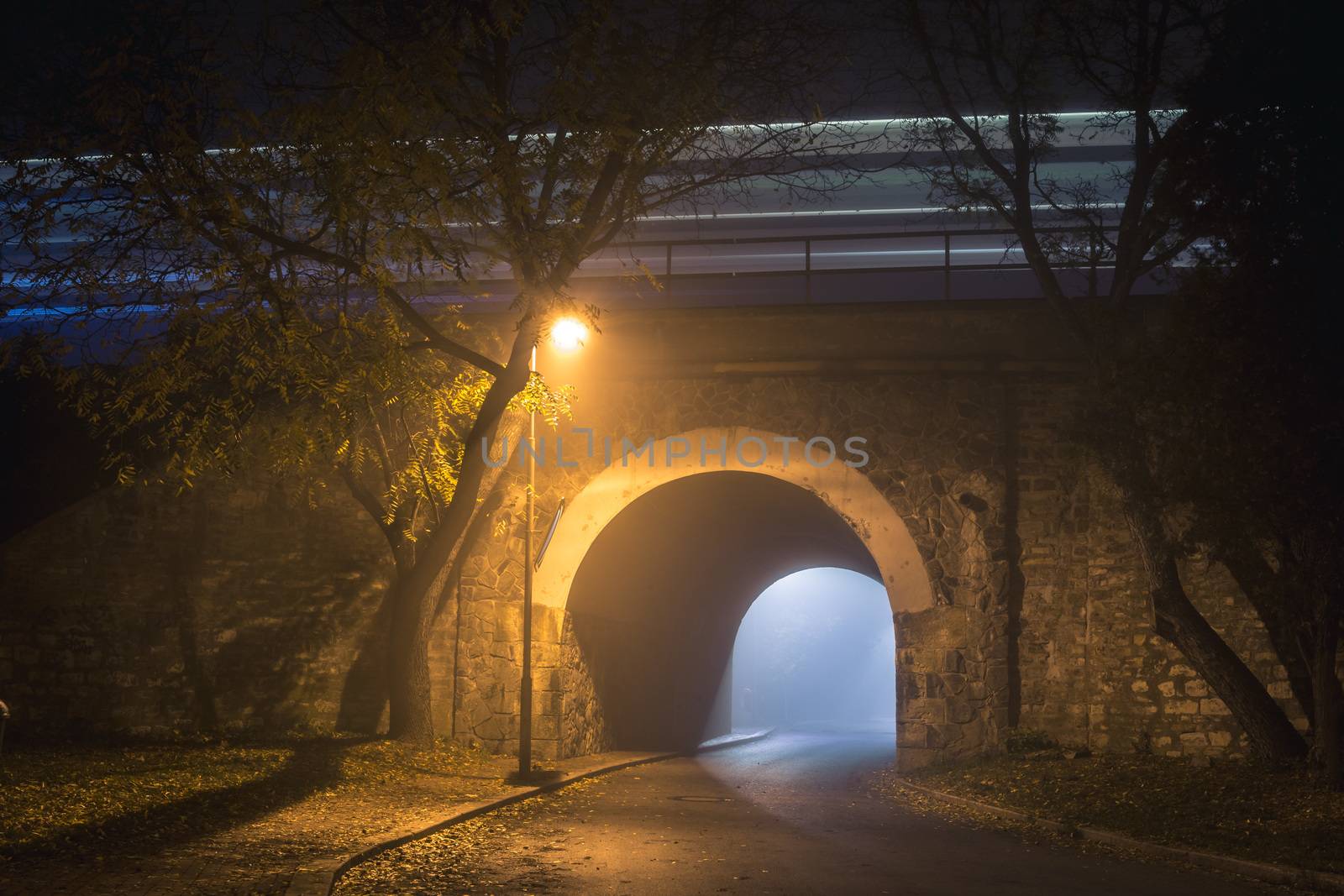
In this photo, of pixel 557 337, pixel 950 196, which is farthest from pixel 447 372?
pixel 950 196

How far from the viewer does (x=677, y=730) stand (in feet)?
64.6

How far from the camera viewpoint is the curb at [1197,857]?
25.3 feet

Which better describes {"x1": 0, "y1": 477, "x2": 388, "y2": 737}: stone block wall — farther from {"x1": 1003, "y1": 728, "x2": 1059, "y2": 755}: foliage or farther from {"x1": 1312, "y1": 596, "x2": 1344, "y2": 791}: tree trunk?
{"x1": 1312, "y1": 596, "x2": 1344, "y2": 791}: tree trunk

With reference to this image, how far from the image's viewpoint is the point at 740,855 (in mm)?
8508

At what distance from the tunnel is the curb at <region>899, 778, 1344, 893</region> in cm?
533

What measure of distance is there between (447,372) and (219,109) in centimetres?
472

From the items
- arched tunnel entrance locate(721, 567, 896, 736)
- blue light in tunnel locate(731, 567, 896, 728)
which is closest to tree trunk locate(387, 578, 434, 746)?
arched tunnel entrance locate(721, 567, 896, 736)

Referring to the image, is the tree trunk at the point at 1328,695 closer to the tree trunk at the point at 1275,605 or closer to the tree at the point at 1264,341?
the tree at the point at 1264,341

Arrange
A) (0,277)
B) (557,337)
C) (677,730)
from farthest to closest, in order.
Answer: (677,730) < (557,337) < (0,277)

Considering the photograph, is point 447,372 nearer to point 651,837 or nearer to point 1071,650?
point 651,837

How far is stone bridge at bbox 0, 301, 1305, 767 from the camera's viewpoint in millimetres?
14016

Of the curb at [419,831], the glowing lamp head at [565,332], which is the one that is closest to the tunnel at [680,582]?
the curb at [419,831]

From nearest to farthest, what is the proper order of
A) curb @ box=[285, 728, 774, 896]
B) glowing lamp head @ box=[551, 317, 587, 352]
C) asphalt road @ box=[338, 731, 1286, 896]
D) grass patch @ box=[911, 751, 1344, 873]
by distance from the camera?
curb @ box=[285, 728, 774, 896], asphalt road @ box=[338, 731, 1286, 896], grass patch @ box=[911, 751, 1344, 873], glowing lamp head @ box=[551, 317, 587, 352]

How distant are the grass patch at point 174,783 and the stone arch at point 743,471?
112 inches
